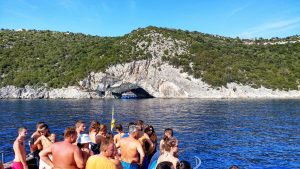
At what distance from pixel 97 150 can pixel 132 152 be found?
106 inches

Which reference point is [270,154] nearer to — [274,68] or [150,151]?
[150,151]

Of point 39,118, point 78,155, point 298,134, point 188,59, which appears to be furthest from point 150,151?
A: point 188,59

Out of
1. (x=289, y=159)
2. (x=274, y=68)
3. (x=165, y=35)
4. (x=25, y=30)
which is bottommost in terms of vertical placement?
(x=289, y=159)

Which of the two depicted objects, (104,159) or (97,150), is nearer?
(104,159)

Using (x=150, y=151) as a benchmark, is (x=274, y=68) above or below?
above

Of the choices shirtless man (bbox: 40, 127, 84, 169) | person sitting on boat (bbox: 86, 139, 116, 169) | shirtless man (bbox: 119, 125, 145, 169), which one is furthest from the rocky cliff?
person sitting on boat (bbox: 86, 139, 116, 169)

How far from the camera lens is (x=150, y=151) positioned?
45.1ft

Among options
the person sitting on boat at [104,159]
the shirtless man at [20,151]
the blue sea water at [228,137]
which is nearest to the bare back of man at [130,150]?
the shirtless man at [20,151]

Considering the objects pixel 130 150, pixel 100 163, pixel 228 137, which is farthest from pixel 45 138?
pixel 228 137

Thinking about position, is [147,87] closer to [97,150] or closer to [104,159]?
[97,150]

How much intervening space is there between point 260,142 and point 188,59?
88.9 m

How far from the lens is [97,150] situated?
1353 centimetres

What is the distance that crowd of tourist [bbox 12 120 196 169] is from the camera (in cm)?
802

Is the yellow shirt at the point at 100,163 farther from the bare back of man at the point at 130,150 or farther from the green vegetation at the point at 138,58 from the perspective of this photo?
the green vegetation at the point at 138,58
